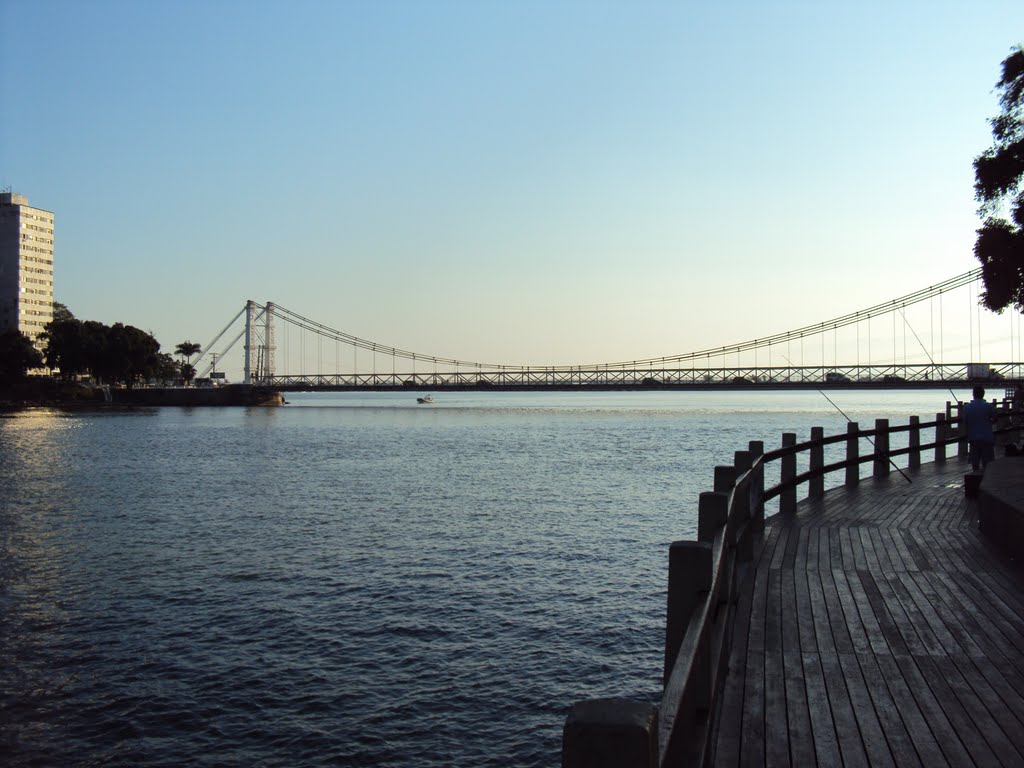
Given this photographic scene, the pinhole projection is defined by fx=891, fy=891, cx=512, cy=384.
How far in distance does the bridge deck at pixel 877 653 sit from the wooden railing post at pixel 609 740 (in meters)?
2.35

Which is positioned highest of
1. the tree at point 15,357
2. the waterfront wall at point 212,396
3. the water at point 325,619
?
the tree at point 15,357

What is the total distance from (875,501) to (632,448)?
4287 centimetres

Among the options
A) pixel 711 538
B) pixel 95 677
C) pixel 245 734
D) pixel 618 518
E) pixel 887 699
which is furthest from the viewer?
pixel 618 518

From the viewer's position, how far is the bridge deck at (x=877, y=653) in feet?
15.5

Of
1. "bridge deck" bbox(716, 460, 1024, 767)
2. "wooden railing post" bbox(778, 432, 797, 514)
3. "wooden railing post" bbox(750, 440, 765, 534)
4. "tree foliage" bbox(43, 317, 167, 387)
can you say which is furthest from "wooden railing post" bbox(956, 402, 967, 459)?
"tree foliage" bbox(43, 317, 167, 387)

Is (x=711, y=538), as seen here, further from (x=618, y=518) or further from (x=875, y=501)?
(x=618, y=518)

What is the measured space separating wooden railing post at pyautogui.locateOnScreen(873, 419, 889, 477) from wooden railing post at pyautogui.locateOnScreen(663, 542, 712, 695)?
1030 centimetres

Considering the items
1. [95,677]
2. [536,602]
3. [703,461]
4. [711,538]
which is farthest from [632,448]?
[711,538]

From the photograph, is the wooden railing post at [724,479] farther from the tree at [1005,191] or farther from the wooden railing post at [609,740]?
the tree at [1005,191]

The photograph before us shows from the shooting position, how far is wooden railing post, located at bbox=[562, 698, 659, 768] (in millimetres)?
2414

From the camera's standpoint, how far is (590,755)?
2.45 meters

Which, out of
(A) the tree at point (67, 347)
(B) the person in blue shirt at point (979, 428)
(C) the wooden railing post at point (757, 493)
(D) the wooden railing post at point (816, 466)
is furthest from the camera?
(A) the tree at point (67, 347)

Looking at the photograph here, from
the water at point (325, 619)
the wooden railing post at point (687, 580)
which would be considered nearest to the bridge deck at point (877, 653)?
the wooden railing post at point (687, 580)

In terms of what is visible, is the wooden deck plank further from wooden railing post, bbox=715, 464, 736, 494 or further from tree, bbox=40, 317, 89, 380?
tree, bbox=40, 317, 89, 380
